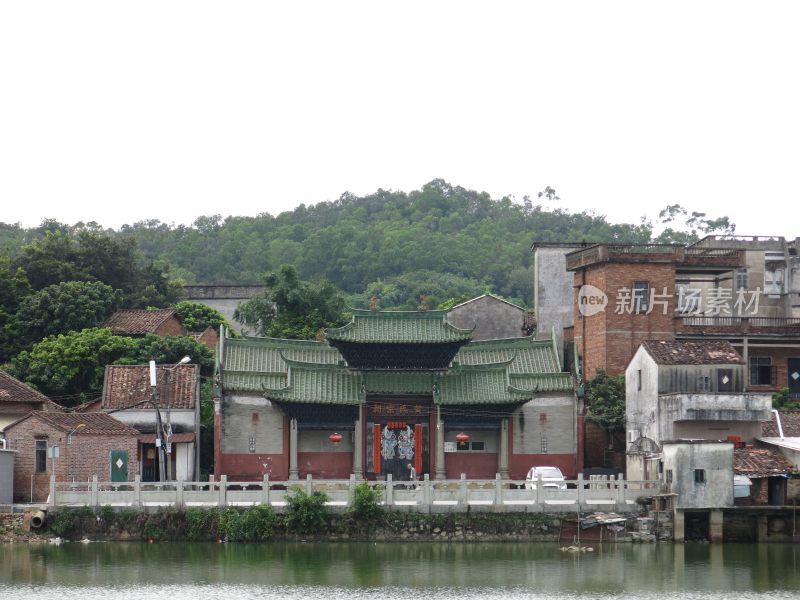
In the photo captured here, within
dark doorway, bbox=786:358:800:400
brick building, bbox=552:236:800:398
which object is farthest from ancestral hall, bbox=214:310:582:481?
dark doorway, bbox=786:358:800:400

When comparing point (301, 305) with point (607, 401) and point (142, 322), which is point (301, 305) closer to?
point (142, 322)

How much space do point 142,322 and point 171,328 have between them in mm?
2250

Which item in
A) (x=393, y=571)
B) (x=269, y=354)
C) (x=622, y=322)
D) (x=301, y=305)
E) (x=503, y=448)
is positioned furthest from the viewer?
(x=301, y=305)

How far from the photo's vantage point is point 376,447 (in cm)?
5272

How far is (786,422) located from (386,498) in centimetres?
1590

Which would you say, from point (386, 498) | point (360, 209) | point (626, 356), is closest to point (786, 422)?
point (626, 356)

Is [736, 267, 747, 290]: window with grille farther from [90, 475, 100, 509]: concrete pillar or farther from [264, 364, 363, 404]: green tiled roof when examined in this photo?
[90, 475, 100, 509]: concrete pillar

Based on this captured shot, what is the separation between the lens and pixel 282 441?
5194cm

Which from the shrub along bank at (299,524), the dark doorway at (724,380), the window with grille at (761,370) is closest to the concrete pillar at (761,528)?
the shrub along bank at (299,524)

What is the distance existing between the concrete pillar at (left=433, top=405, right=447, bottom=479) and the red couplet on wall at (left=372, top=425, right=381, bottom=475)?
218cm

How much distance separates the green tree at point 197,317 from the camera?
7388 centimetres

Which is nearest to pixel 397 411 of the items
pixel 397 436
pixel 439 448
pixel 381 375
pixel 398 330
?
pixel 397 436

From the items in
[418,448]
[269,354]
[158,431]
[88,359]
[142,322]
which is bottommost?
[418,448]

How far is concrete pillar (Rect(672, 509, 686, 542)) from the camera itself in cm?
4297
